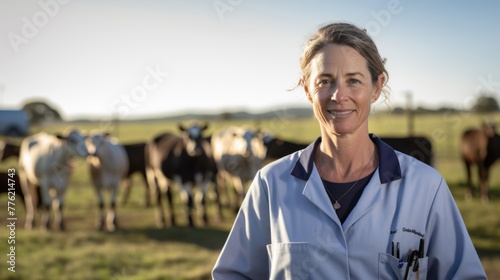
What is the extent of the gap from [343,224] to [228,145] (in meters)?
14.5

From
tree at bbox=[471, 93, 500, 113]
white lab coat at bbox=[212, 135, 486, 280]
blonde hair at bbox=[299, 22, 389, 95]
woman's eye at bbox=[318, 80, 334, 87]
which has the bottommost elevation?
tree at bbox=[471, 93, 500, 113]

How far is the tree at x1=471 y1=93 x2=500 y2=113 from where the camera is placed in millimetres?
49197

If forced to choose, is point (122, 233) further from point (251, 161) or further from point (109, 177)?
point (251, 161)

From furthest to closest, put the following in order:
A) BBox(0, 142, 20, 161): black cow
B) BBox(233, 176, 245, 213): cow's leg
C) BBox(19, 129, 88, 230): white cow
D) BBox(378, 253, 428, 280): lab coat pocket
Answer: BBox(0, 142, 20, 161): black cow < BBox(233, 176, 245, 213): cow's leg < BBox(19, 129, 88, 230): white cow < BBox(378, 253, 428, 280): lab coat pocket

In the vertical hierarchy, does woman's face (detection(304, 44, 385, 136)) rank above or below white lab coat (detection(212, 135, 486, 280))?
above

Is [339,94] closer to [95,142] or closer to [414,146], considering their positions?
[414,146]

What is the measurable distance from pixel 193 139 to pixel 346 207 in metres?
11.9

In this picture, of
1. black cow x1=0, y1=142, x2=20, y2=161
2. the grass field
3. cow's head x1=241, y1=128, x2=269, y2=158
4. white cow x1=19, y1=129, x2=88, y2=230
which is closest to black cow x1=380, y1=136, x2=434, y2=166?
the grass field

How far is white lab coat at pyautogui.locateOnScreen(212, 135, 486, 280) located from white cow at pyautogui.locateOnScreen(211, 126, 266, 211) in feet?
42.9

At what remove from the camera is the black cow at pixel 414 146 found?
12609mm

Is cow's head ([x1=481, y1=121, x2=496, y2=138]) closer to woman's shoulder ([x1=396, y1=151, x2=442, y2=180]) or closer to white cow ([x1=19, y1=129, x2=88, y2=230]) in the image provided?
white cow ([x1=19, y1=129, x2=88, y2=230])

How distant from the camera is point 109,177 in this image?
545 inches

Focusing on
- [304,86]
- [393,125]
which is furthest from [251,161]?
[393,125]

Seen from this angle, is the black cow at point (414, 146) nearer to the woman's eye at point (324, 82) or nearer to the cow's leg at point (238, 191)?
the cow's leg at point (238, 191)
